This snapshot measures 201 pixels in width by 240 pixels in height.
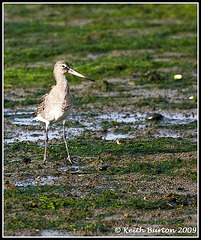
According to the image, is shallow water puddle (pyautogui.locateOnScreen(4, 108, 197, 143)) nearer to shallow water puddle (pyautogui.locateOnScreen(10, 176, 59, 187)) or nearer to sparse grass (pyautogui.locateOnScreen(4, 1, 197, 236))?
sparse grass (pyautogui.locateOnScreen(4, 1, 197, 236))

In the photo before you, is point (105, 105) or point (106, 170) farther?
point (105, 105)

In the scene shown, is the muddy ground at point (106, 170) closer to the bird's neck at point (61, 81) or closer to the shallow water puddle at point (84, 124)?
the shallow water puddle at point (84, 124)

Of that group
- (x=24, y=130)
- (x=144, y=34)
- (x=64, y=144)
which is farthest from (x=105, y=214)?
(x=144, y=34)

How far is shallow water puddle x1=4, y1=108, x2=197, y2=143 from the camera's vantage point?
11.5 metres

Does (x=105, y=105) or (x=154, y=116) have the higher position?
(x=105, y=105)

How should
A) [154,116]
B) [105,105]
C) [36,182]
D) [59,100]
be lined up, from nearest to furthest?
[36,182], [59,100], [154,116], [105,105]

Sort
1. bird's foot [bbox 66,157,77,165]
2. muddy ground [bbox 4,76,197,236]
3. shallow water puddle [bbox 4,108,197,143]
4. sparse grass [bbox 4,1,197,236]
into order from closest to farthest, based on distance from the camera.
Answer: muddy ground [bbox 4,76,197,236]
sparse grass [bbox 4,1,197,236]
bird's foot [bbox 66,157,77,165]
shallow water puddle [bbox 4,108,197,143]

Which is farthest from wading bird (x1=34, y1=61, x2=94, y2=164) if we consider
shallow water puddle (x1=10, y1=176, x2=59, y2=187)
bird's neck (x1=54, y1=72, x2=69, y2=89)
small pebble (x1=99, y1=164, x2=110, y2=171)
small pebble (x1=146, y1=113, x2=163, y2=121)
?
small pebble (x1=146, y1=113, x2=163, y2=121)

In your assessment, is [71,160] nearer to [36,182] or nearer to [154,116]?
[36,182]

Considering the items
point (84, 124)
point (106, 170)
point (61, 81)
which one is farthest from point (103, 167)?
point (84, 124)

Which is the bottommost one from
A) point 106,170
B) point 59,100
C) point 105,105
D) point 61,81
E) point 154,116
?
point 106,170

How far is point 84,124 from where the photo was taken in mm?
12234

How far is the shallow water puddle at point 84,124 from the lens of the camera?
A: 11.5m

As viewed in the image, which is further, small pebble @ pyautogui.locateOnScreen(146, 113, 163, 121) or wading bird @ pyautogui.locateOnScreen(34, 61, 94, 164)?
small pebble @ pyautogui.locateOnScreen(146, 113, 163, 121)
